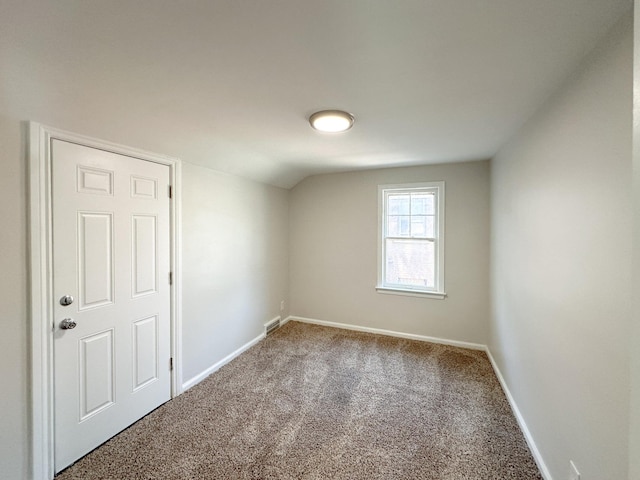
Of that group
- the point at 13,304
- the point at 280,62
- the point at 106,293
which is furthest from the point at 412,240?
the point at 13,304

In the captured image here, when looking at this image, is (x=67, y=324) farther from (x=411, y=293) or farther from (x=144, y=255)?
(x=411, y=293)

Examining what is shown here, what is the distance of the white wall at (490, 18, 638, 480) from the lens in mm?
1041

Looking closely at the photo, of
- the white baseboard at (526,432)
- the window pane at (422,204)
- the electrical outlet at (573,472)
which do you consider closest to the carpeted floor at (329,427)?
the white baseboard at (526,432)

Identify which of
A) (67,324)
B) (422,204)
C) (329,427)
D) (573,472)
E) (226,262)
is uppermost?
(422,204)

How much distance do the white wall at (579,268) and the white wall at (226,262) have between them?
9.02 feet

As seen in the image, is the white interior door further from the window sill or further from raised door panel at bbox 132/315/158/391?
the window sill

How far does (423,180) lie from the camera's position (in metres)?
3.58

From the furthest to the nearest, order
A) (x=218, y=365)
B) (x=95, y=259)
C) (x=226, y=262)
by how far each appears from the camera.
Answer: (x=226, y=262) → (x=218, y=365) → (x=95, y=259)

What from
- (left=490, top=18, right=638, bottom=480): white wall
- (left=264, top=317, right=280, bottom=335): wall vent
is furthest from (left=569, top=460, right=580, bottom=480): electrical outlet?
(left=264, top=317, right=280, bottom=335): wall vent

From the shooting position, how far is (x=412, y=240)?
375 cm

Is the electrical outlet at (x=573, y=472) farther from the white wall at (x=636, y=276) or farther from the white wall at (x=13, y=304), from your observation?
the white wall at (x=13, y=304)

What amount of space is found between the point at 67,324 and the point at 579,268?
2859 millimetres

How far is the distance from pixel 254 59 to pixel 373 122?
1045mm

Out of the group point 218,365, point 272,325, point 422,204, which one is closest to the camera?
point 218,365
